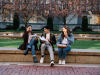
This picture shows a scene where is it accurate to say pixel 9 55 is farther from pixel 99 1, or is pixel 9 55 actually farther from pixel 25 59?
pixel 99 1

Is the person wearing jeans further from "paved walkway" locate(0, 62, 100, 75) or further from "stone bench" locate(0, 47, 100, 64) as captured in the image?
"paved walkway" locate(0, 62, 100, 75)

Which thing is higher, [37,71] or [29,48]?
[29,48]

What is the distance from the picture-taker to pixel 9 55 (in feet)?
21.8

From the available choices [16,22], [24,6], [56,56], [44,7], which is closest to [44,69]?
[56,56]

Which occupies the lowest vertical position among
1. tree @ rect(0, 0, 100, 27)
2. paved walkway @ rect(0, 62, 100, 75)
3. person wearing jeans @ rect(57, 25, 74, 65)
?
paved walkway @ rect(0, 62, 100, 75)

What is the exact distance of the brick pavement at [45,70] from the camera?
5203 millimetres

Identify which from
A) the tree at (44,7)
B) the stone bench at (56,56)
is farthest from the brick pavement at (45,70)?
the tree at (44,7)

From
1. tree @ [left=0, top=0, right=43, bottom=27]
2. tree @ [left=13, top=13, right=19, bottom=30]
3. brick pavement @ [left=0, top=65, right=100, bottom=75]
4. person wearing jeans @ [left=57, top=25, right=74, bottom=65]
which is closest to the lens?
brick pavement @ [left=0, top=65, right=100, bottom=75]

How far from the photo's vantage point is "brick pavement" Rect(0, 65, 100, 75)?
17.1 feet

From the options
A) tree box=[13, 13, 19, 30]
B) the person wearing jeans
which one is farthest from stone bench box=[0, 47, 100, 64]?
tree box=[13, 13, 19, 30]

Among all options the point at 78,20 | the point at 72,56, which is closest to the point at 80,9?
the point at 78,20

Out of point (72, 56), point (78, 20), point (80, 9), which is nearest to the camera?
point (72, 56)

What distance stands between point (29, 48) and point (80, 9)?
1953 centimetres

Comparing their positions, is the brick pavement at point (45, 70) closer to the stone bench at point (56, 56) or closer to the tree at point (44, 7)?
the stone bench at point (56, 56)
